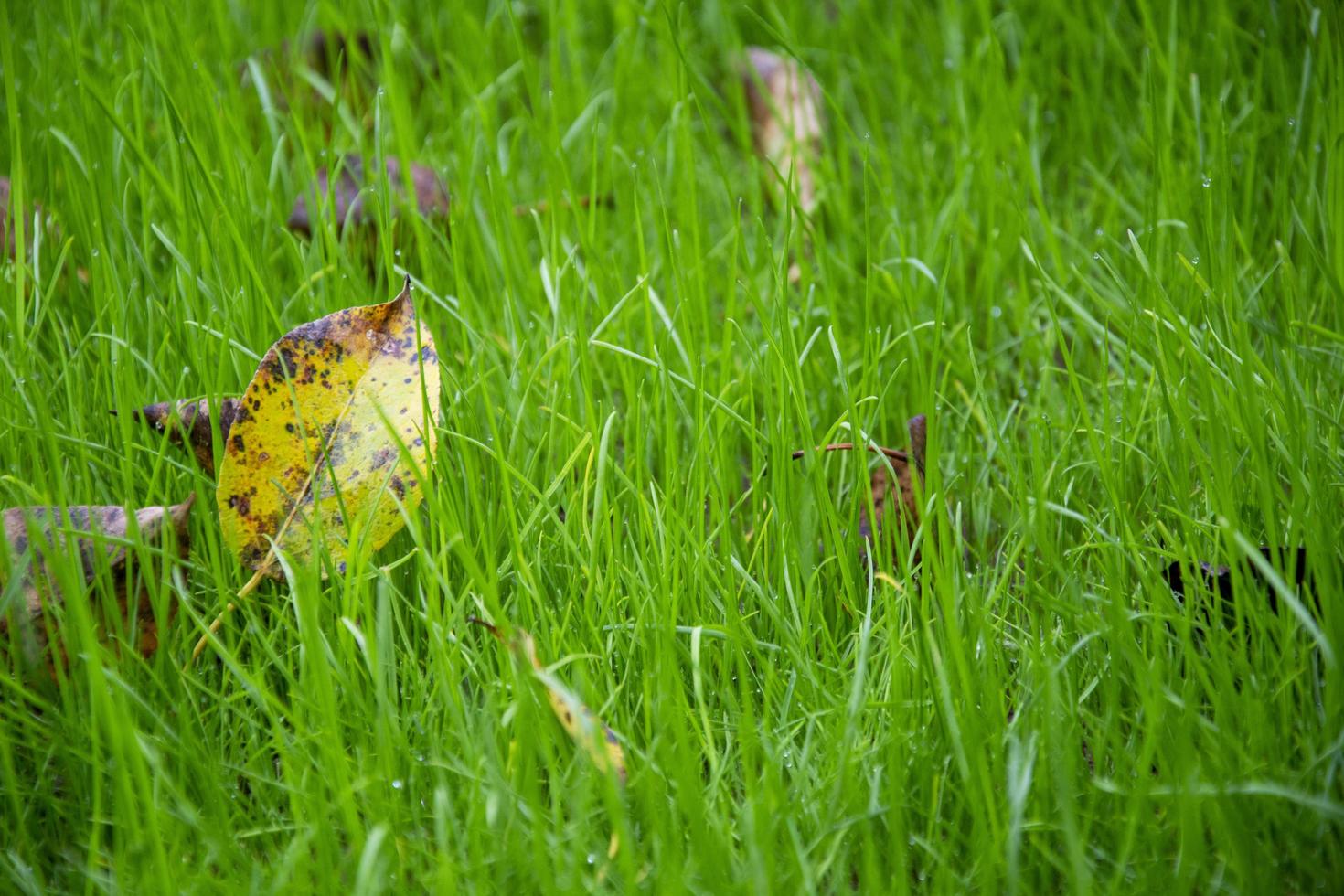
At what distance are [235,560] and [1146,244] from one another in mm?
1107

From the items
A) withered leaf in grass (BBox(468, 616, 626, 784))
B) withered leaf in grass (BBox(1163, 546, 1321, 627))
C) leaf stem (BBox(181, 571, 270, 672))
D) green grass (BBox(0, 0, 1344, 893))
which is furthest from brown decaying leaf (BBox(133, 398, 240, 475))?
withered leaf in grass (BBox(1163, 546, 1321, 627))

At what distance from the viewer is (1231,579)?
102 cm

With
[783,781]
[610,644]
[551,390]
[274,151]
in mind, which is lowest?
[783,781]

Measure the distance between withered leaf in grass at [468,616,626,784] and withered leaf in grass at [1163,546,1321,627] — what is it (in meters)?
0.56

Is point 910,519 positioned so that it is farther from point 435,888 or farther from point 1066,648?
point 435,888

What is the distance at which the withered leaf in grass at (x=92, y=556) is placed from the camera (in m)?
0.99

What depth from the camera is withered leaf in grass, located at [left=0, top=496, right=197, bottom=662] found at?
0.99 metres

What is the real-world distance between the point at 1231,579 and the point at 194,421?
1.06m

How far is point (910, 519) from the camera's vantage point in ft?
4.12

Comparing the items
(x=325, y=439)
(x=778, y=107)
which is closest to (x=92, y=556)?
(x=325, y=439)

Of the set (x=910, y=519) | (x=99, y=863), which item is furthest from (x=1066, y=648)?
(x=99, y=863)

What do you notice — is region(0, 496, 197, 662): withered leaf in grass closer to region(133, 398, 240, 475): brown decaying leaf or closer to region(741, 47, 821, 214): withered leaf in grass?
region(133, 398, 240, 475): brown decaying leaf

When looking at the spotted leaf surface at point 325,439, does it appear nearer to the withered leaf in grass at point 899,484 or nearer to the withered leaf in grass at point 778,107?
the withered leaf in grass at point 899,484

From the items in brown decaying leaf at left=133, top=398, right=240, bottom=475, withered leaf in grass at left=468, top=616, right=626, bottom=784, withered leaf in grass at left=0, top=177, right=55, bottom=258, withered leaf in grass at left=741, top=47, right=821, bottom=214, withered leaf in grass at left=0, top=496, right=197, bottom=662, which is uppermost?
withered leaf in grass at left=0, top=177, right=55, bottom=258
